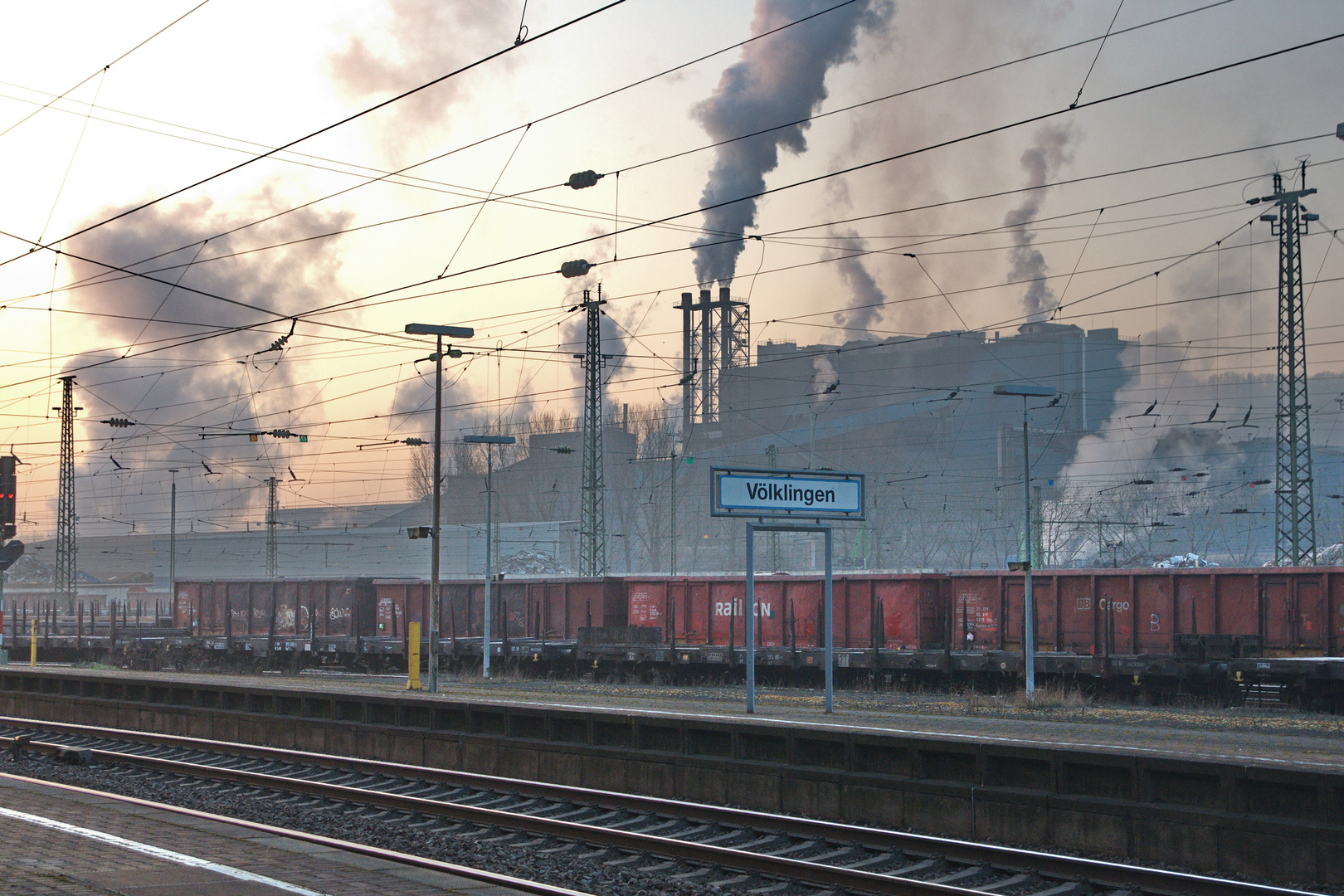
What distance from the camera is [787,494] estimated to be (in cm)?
1984

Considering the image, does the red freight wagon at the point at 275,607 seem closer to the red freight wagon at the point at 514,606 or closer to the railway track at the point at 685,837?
the red freight wagon at the point at 514,606

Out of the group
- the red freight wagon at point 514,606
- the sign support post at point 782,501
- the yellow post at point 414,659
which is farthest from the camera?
the red freight wagon at point 514,606

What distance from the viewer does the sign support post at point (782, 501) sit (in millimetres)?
19109

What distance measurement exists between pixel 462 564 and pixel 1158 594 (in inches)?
2624

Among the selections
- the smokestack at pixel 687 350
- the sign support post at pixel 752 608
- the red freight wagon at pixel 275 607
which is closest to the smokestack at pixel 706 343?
the smokestack at pixel 687 350

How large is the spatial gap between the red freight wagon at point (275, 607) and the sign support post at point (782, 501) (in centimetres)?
2757

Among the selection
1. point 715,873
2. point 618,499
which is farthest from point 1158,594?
point 618,499

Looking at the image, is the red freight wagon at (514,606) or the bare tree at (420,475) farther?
the bare tree at (420,475)

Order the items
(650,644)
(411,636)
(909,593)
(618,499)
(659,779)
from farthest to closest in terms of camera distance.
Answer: (618,499)
(650,644)
(909,593)
(411,636)
(659,779)

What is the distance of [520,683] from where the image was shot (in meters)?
33.0

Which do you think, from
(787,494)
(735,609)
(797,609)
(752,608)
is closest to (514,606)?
(735,609)

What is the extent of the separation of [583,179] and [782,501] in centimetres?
626

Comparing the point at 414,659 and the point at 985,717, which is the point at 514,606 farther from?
the point at 985,717

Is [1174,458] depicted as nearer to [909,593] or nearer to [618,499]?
[618,499]
